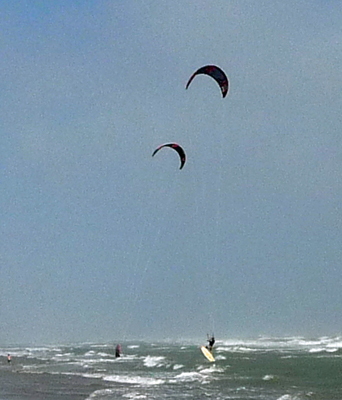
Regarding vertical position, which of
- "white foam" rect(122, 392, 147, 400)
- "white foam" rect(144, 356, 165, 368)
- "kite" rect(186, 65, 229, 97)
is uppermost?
"kite" rect(186, 65, 229, 97)

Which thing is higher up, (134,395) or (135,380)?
(135,380)

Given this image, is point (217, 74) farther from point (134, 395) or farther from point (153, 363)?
point (153, 363)

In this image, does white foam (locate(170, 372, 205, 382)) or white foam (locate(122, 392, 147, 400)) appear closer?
white foam (locate(122, 392, 147, 400))

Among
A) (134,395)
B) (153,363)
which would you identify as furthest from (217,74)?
(153,363)

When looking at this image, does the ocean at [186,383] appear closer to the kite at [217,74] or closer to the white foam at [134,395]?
the white foam at [134,395]

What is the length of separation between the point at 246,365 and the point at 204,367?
117 inches

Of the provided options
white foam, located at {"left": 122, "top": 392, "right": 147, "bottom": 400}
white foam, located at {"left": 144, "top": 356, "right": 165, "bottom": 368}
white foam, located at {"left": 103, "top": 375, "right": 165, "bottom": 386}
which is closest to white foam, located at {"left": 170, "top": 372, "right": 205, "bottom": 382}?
white foam, located at {"left": 103, "top": 375, "right": 165, "bottom": 386}

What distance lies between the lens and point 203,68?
878 inches

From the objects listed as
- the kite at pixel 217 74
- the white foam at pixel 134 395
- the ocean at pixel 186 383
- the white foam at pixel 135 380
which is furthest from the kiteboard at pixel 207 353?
the kite at pixel 217 74

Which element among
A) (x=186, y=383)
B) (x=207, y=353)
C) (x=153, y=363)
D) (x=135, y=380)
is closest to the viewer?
(x=186, y=383)

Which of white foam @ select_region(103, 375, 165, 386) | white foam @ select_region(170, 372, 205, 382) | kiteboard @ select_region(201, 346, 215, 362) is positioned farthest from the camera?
white foam @ select_region(170, 372, 205, 382)

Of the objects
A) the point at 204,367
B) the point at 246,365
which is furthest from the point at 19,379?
the point at 246,365

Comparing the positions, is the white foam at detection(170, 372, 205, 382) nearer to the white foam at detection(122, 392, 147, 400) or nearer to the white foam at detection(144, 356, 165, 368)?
the white foam at detection(122, 392, 147, 400)

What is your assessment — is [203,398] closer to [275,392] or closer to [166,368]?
[275,392]
